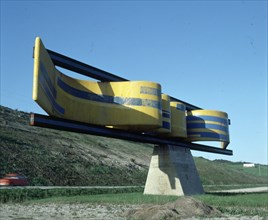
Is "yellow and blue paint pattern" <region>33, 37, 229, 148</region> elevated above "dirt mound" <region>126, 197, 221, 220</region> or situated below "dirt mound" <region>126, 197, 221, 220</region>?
above

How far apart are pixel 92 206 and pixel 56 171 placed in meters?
29.5

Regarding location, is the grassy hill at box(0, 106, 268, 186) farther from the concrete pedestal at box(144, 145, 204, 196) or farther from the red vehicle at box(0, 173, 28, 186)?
the concrete pedestal at box(144, 145, 204, 196)

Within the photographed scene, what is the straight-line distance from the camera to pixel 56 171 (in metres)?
53.7

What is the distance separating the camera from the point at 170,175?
3719 cm

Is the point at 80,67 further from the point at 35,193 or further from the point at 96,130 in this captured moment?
the point at 35,193

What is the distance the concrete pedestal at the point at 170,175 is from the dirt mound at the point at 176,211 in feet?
48.2

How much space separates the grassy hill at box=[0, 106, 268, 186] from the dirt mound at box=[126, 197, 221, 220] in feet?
99.4

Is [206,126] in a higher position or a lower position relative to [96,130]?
higher

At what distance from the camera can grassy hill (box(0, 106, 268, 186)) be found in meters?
50.7

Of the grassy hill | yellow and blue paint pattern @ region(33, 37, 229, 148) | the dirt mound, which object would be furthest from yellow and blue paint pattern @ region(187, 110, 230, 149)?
the dirt mound

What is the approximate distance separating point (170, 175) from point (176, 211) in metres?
17.0

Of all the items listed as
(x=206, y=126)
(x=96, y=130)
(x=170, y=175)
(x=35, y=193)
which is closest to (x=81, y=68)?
(x=96, y=130)

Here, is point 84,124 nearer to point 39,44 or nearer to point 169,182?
point 39,44

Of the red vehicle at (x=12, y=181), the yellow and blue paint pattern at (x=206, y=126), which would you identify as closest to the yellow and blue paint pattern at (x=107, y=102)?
the yellow and blue paint pattern at (x=206, y=126)
